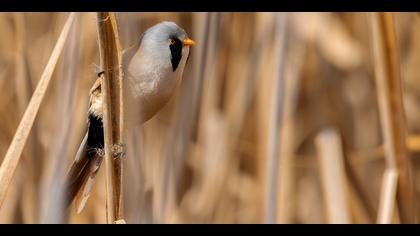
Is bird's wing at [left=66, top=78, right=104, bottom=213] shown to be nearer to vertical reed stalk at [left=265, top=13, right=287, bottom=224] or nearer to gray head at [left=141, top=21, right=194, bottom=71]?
gray head at [left=141, top=21, right=194, bottom=71]

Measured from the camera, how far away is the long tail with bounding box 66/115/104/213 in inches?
35.5

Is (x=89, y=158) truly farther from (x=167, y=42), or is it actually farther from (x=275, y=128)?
(x=275, y=128)

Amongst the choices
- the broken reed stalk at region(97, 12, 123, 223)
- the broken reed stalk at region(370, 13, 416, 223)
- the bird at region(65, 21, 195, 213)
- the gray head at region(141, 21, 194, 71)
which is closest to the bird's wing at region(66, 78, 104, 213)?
the bird at region(65, 21, 195, 213)

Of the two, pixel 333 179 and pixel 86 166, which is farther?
pixel 333 179

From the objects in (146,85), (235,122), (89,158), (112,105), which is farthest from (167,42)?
(235,122)

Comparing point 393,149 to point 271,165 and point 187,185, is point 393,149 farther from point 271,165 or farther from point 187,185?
point 187,185

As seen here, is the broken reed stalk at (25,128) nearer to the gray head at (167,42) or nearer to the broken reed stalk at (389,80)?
the gray head at (167,42)

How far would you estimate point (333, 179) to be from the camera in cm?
123

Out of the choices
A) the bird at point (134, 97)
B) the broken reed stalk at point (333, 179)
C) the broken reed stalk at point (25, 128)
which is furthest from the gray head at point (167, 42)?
the broken reed stalk at point (333, 179)

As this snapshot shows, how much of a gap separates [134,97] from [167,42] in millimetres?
138

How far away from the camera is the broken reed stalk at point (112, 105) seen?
638mm

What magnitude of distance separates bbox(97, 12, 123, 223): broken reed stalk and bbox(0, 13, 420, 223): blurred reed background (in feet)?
0.48

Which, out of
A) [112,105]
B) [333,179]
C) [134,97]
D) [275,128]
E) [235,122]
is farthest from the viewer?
[235,122]

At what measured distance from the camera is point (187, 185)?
154cm
